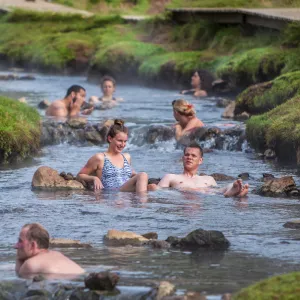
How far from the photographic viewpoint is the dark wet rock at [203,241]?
10.4 metres

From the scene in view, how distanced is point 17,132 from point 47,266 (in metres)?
8.24

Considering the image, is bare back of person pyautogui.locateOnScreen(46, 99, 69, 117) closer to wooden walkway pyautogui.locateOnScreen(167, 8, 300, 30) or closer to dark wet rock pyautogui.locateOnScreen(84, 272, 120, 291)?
wooden walkway pyautogui.locateOnScreen(167, 8, 300, 30)

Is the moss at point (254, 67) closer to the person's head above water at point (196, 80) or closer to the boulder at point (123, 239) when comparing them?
the person's head above water at point (196, 80)

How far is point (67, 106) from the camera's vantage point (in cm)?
2277

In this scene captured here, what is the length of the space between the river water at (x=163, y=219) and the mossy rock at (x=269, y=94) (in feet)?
8.66

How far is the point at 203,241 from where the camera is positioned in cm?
1044

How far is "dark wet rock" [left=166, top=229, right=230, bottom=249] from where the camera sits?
10.4m

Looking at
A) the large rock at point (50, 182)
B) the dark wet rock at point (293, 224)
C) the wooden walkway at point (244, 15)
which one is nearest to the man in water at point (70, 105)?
the wooden walkway at point (244, 15)

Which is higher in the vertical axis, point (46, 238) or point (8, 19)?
point (8, 19)

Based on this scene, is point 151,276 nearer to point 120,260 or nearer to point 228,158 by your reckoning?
point 120,260

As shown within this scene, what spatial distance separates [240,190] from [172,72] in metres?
16.1

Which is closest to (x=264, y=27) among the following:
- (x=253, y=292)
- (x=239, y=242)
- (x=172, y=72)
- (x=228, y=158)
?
(x=172, y=72)

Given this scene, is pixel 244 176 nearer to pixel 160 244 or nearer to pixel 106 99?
pixel 160 244

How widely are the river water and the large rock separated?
26 centimetres
